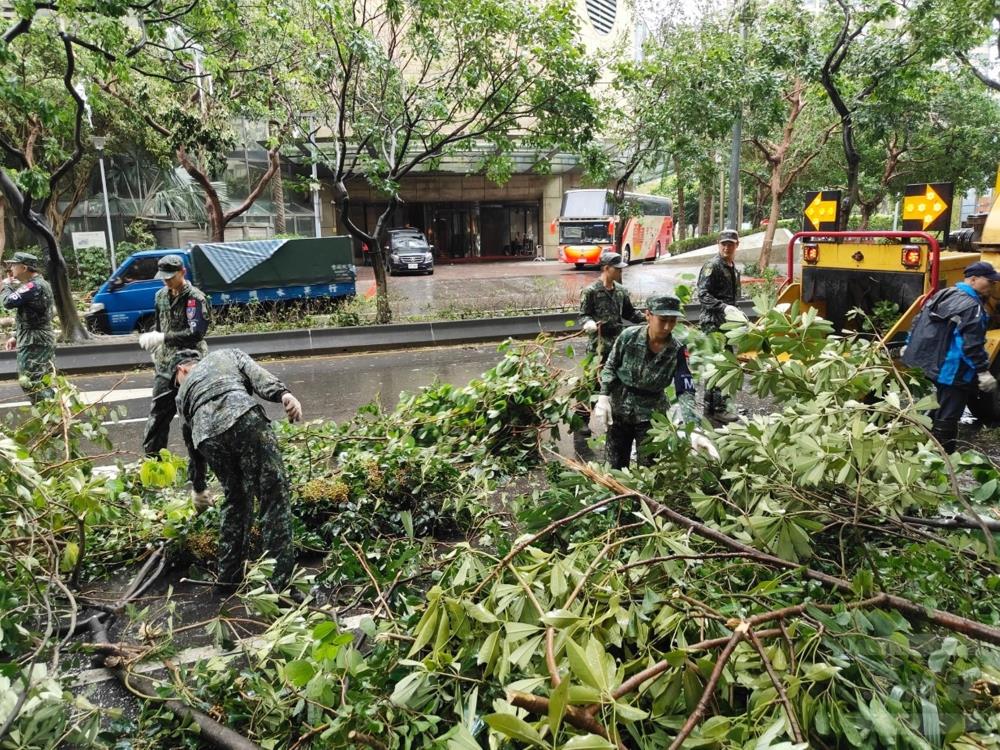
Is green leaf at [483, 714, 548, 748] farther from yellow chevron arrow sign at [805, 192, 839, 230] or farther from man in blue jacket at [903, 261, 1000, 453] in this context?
yellow chevron arrow sign at [805, 192, 839, 230]

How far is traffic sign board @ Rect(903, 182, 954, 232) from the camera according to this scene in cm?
661

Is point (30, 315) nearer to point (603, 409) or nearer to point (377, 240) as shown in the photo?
point (603, 409)

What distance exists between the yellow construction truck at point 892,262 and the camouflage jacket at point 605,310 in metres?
1.81

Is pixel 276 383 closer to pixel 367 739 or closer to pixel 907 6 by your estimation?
pixel 367 739

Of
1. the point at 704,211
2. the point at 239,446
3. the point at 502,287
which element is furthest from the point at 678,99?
the point at 704,211

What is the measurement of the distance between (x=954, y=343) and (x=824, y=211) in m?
3.10

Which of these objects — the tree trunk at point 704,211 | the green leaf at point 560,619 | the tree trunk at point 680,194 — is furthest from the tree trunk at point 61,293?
the tree trunk at point 704,211

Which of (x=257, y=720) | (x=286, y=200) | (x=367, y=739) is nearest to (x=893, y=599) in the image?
(x=367, y=739)

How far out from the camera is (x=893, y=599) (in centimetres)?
214

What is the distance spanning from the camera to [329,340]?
11.6 meters

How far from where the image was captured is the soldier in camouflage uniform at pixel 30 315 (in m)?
6.54

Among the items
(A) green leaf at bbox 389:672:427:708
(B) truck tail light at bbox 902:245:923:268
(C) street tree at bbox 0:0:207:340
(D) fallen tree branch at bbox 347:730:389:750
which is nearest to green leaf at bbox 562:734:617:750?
(A) green leaf at bbox 389:672:427:708

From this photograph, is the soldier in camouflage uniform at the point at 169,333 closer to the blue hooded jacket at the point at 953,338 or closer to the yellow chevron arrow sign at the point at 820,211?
the blue hooded jacket at the point at 953,338

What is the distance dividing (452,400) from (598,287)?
6.58 feet
